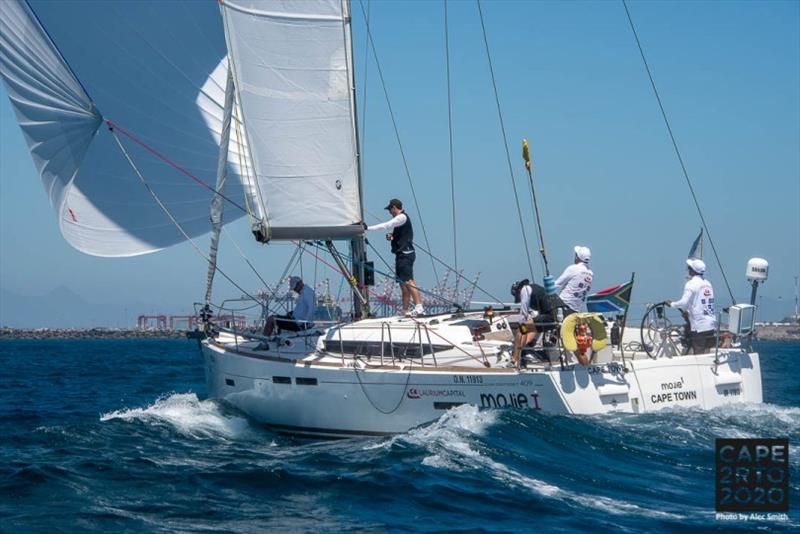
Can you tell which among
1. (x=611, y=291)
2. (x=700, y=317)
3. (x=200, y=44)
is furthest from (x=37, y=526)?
(x=200, y=44)

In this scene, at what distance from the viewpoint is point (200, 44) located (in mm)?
14703

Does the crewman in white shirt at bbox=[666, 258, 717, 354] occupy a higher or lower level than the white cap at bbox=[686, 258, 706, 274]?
lower

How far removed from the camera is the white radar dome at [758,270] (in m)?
12.0

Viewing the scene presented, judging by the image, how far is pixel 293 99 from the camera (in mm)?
12289

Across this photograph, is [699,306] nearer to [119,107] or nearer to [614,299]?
[614,299]

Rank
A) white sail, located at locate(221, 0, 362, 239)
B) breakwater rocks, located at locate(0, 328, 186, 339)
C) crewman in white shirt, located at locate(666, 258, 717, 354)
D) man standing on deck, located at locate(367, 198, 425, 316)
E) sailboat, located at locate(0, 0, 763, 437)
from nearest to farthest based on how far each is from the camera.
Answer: sailboat, located at locate(0, 0, 763, 437)
crewman in white shirt, located at locate(666, 258, 717, 354)
white sail, located at locate(221, 0, 362, 239)
man standing on deck, located at locate(367, 198, 425, 316)
breakwater rocks, located at locate(0, 328, 186, 339)

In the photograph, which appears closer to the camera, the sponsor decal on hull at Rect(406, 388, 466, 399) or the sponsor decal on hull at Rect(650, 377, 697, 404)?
the sponsor decal on hull at Rect(406, 388, 466, 399)

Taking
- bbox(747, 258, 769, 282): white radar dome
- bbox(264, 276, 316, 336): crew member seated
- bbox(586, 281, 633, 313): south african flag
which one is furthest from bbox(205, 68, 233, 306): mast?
bbox(747, 258, 769, 282): white radar dome

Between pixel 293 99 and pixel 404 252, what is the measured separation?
97.5 inches

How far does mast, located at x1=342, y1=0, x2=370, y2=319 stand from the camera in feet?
40.4

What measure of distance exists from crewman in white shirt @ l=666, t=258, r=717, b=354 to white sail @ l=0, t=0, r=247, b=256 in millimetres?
6710

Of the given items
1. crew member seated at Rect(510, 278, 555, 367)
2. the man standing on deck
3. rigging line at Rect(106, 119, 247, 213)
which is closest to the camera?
crew member seated at Rect(510, 278, 555, 367)

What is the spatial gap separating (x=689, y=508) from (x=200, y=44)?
10171 mm

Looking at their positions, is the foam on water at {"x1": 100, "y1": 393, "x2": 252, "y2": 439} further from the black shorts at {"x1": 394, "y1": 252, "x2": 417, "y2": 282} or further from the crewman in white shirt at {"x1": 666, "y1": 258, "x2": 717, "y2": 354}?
the crewman in white shirt at {"x1": 666, "y1": 258, "x2": 717, "y2": 354}
